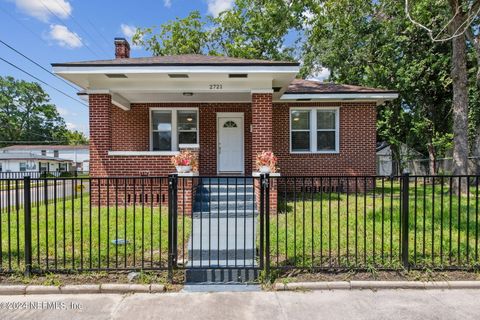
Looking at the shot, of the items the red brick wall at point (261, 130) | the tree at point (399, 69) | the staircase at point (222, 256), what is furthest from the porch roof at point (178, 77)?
the tree at point (399, 69)

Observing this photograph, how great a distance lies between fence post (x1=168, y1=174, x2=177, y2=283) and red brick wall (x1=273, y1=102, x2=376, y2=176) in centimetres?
765

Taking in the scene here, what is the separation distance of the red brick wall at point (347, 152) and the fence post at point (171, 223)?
765 centimetres

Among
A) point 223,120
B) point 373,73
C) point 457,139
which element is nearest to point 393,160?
point 373,73

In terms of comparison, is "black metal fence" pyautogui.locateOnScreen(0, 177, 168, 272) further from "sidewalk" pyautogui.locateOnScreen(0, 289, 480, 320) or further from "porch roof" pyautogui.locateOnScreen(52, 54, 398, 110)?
"porch roof" pyautogui.locateOnScreen(52, 54, 398, 110)

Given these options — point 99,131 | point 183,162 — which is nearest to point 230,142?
point 183,162

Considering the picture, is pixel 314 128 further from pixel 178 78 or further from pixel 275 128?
pixel 178 78

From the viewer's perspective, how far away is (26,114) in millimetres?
63969

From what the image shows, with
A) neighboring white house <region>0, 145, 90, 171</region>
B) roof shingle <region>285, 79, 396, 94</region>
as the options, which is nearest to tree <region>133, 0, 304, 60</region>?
roof shingle <region>285, 79, 396, 94</region>

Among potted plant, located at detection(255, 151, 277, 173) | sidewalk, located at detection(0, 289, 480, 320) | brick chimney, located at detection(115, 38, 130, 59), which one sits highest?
brick chimney, located at detection(115, 38, 130, 59)

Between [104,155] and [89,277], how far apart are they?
16.5ft

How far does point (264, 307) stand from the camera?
3518 millimetres

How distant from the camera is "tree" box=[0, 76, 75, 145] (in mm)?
61031

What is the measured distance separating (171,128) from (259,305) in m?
8.81

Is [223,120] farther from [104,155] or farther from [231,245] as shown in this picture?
[231,245]
